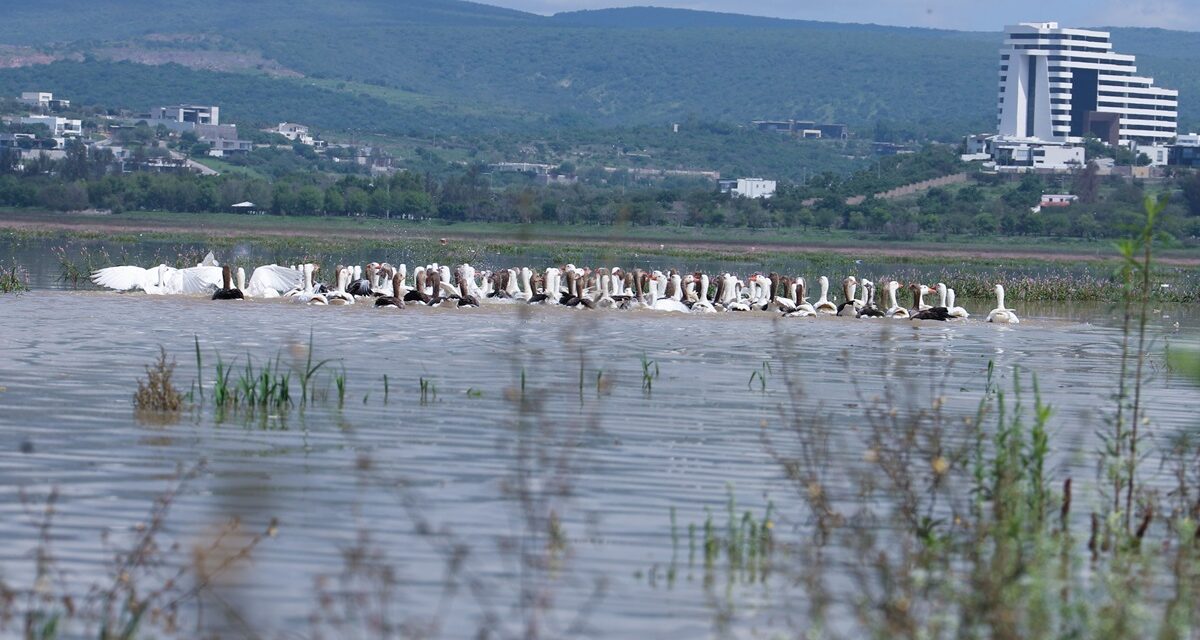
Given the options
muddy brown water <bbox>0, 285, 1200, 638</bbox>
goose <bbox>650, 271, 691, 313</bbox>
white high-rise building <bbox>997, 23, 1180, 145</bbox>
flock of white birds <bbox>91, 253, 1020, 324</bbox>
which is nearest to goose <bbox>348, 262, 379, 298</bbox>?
flock of white birds <bbox>91, 253, 1020, 324</bbox>

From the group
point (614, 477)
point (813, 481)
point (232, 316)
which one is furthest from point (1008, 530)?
point (232, 316)

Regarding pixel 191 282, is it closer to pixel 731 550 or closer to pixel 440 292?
pixel 440 292

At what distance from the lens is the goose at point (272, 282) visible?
112ft

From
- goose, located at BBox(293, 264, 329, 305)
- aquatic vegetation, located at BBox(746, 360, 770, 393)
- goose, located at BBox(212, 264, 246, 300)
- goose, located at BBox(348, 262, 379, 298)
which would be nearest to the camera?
aquatic vegetation, located at BBox(746, 360, 770, 393)

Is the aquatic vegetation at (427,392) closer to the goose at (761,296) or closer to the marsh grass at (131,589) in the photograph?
the marsh grass at (131,589)

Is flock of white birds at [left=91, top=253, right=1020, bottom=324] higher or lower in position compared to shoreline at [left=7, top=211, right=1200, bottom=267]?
higher

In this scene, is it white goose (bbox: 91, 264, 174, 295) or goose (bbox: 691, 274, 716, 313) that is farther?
white goose (bbox: 91, 264, 174, 295)

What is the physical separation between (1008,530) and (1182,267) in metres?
64.6

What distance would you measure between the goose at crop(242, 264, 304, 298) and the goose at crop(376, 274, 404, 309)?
2427 mm

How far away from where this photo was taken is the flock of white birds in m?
32.6

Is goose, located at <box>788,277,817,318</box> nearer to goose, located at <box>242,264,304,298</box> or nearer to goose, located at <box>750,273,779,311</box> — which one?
goose, located at <box>750,273,779,311</box>

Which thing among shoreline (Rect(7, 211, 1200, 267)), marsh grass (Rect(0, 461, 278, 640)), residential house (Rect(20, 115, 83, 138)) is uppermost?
residential house (Rect(20, 115, 83, 138))

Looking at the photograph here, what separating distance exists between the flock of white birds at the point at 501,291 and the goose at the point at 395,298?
16 mm

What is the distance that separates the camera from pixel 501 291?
3462 centimetres
